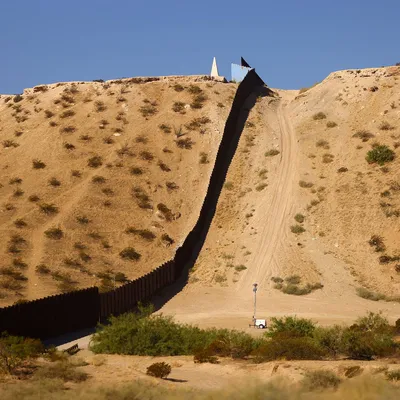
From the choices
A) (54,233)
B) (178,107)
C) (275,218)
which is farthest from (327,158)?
(54,233)

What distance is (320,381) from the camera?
50.7 feet

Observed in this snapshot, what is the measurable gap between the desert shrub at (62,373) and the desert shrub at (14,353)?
0.81 metres

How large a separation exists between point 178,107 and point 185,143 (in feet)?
18.7

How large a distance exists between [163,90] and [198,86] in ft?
9.42

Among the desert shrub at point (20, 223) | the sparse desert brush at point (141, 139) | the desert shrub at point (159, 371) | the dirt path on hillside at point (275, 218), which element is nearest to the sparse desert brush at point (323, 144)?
the dirt path on hillside at point (275, 218)

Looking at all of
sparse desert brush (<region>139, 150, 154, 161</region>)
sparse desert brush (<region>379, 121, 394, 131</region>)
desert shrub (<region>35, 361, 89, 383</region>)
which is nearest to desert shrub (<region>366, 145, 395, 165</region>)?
sparse desert brush (<region>379, 121, 394, 131</region>)

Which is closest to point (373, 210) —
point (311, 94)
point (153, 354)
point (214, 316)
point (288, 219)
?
point (288, 219)

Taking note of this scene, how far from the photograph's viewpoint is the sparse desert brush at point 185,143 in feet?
172

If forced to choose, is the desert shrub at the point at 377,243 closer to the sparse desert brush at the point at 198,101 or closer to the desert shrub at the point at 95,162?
the desert shrub at the point at 95,162

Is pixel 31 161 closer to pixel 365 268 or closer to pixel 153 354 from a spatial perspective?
pixel 365 268

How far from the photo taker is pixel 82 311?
30.5 m

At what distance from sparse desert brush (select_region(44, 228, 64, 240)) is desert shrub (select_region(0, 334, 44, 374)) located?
19239mm

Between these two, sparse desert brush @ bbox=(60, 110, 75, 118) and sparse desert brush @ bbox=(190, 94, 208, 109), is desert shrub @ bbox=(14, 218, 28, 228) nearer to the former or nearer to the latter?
sparse desert brush @ bbox=(60, 110, 75, 118)

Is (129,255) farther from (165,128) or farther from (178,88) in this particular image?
(178,88)
